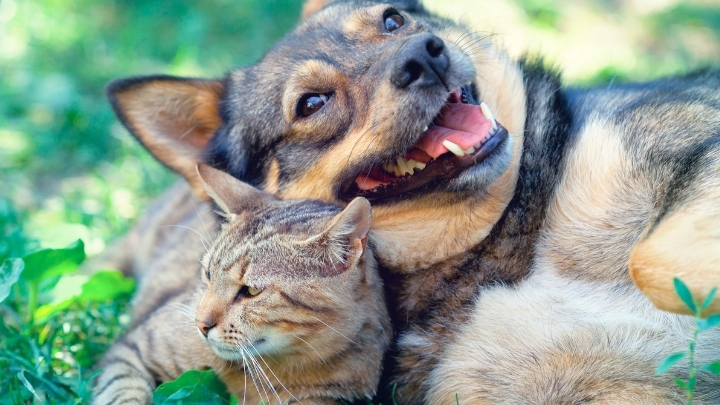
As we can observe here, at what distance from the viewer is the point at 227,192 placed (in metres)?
3.21

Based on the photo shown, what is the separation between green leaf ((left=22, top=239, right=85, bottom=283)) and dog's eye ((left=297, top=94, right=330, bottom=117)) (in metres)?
1.35

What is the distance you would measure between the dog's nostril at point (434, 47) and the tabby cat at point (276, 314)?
810 millimetres

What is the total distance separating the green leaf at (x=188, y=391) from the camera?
292 centimetres

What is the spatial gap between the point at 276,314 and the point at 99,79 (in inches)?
194

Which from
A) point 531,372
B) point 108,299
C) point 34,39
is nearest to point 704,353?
point 531,372

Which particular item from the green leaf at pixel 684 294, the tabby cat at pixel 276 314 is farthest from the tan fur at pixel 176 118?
the green leaf at pixel 684 294

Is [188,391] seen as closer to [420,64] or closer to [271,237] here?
[271,237]

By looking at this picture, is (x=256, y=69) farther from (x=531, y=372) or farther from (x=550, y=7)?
(x=550, y=7)

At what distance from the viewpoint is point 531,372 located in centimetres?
282

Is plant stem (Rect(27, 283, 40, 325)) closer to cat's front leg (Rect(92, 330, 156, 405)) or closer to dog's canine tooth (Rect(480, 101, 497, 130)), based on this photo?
cat's front leg (Rect(92, 330, 156, 405))

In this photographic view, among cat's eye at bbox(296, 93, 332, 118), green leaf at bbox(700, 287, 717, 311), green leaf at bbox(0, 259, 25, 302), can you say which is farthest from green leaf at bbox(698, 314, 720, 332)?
green leaf at bbox(0, 259, 25, 302)

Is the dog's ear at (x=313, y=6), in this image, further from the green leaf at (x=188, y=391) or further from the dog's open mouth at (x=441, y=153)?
the green leaf at (x=188, y=391)

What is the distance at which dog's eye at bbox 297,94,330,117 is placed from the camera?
336 cm

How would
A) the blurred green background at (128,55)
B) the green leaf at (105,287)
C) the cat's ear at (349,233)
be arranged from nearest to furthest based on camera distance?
the cat's ear at (349,233) < the green leaf at (105,287) < the blurred green background at (128,55)
